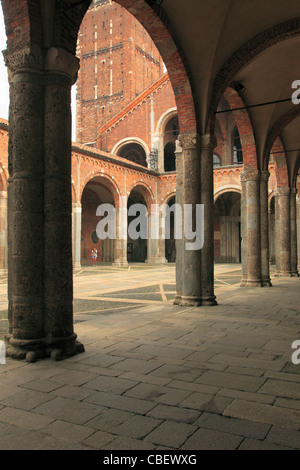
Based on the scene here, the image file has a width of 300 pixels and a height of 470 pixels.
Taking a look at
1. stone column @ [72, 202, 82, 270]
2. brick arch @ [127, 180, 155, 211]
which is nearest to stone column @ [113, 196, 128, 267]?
brick arch @ [127, 180, 155, 211]

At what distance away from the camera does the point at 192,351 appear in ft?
14.2

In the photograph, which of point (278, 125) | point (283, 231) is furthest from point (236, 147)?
point (278, 125)

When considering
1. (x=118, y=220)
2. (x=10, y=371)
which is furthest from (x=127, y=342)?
(x=118, y=220)

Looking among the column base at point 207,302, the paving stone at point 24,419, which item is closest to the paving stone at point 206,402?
the paving stone at point 24,419

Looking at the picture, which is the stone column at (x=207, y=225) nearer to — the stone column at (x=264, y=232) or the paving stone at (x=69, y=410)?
the stone column at (x=264, y=232)

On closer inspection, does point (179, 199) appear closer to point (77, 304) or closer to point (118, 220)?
point (77, 304)

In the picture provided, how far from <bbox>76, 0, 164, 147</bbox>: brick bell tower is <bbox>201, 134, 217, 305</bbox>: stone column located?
31214mm

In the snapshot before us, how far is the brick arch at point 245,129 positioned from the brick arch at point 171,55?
297cm

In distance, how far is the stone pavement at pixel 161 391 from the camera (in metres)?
2.38

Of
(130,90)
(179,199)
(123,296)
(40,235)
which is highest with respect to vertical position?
(130,90)

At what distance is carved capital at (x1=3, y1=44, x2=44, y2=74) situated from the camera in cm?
414

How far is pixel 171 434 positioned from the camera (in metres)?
2.41
